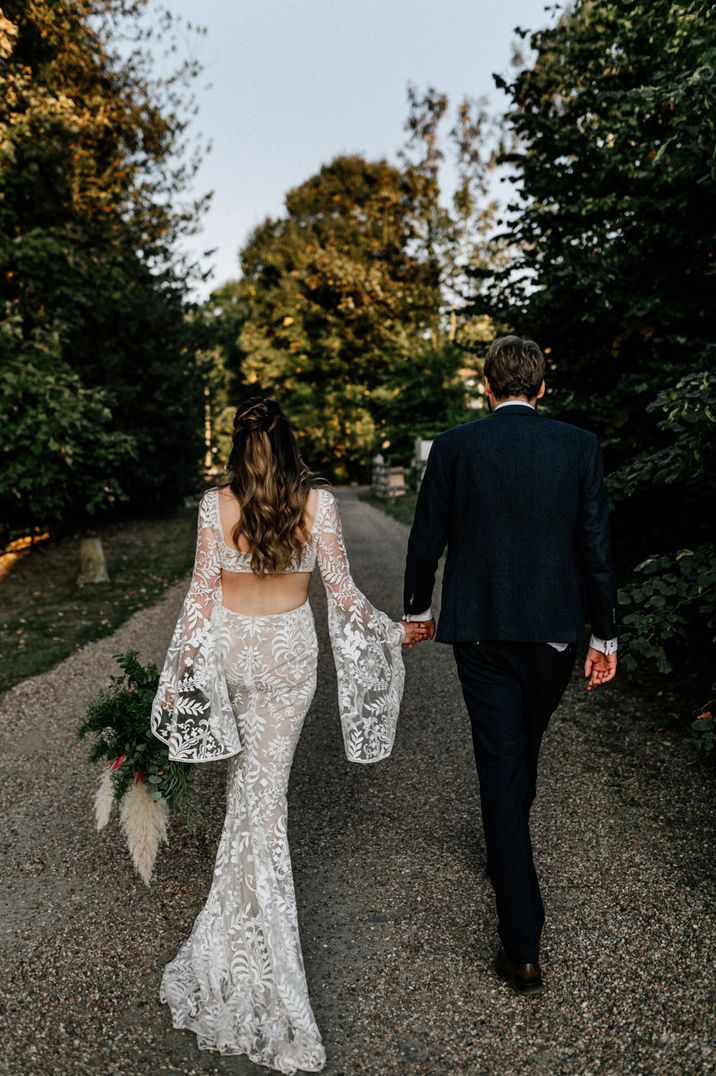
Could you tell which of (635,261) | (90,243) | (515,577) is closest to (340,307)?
(90,243)

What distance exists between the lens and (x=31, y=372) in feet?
30.0

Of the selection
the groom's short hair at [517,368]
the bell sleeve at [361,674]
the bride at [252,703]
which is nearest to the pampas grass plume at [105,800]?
the bride at [252,703]

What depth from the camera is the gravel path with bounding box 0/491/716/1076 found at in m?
2.54

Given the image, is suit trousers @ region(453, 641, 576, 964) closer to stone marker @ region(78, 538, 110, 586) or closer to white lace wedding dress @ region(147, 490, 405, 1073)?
white lace wedding dress @ region(147, 490, 405, 1073)

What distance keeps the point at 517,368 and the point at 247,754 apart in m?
1.62

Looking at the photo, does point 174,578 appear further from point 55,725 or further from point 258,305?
point 258,305

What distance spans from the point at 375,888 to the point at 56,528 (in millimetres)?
14253

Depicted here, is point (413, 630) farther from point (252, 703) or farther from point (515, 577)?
point (252, 703)

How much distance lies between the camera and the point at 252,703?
2770mm

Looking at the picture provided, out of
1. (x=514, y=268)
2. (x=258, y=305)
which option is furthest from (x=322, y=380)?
(x=514, y=268)

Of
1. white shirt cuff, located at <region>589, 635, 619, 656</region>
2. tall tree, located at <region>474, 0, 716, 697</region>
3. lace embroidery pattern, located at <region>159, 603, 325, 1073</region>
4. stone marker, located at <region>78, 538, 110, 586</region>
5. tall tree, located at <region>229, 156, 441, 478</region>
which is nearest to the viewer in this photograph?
lace embroidery pattern, located at <region>159, 603, 325, 1073</region>

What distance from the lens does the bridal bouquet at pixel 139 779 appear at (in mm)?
3273

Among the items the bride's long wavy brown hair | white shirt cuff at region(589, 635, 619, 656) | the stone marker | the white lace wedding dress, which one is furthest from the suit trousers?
the stone marker

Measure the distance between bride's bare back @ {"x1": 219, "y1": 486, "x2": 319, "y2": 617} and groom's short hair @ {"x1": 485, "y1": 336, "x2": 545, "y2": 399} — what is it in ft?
2.57
